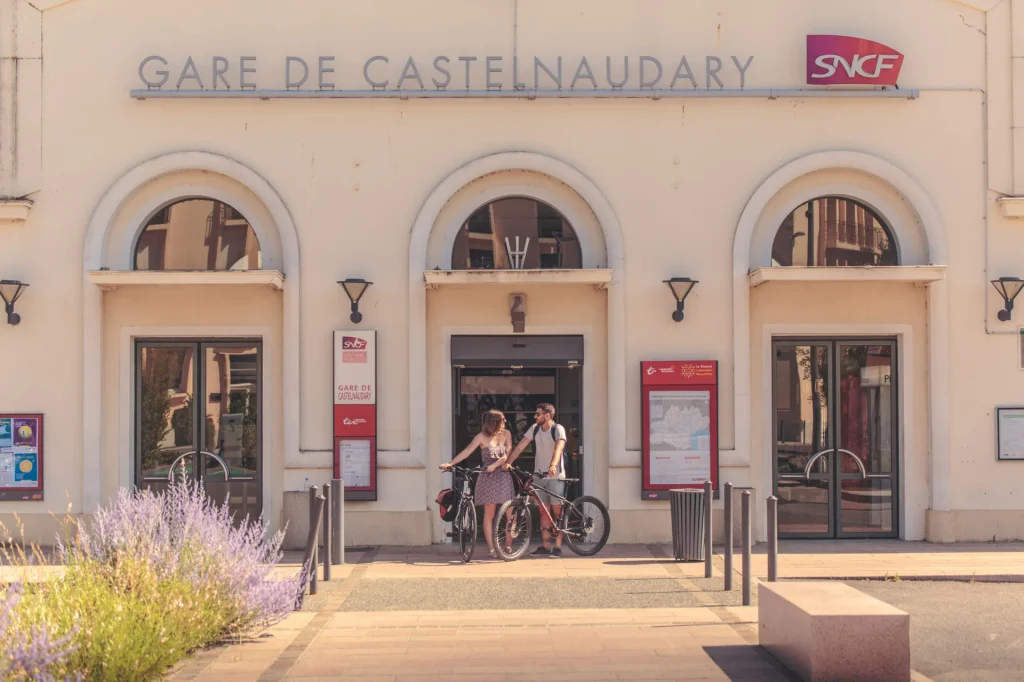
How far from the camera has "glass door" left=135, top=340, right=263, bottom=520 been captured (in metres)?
13.9

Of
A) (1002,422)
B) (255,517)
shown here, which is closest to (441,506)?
(255,517)

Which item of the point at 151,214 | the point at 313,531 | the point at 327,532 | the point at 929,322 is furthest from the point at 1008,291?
the point at 151,214

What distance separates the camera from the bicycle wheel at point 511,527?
12.4 metres

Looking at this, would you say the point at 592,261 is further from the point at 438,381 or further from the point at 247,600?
the point at 247,600

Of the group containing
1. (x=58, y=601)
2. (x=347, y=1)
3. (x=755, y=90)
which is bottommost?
(x=58, y=601)

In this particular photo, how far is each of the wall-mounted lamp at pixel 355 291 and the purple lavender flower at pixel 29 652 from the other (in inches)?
284

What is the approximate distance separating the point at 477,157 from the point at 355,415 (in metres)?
3.49

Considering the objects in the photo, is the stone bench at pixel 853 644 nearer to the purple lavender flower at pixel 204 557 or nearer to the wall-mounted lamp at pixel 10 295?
the purple lavender flower at pixel 204 557

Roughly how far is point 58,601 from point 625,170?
8.73 meters

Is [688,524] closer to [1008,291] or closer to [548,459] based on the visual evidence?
[548,459]

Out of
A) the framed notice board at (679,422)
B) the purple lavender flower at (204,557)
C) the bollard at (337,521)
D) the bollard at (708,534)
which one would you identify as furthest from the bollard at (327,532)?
the framed notice board at (679,422)

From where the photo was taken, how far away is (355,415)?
528 inches

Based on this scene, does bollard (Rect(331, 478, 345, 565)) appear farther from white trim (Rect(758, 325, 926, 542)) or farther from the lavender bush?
white trim (Rect(758, 325, 926, 542))

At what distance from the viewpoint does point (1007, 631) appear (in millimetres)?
8734
